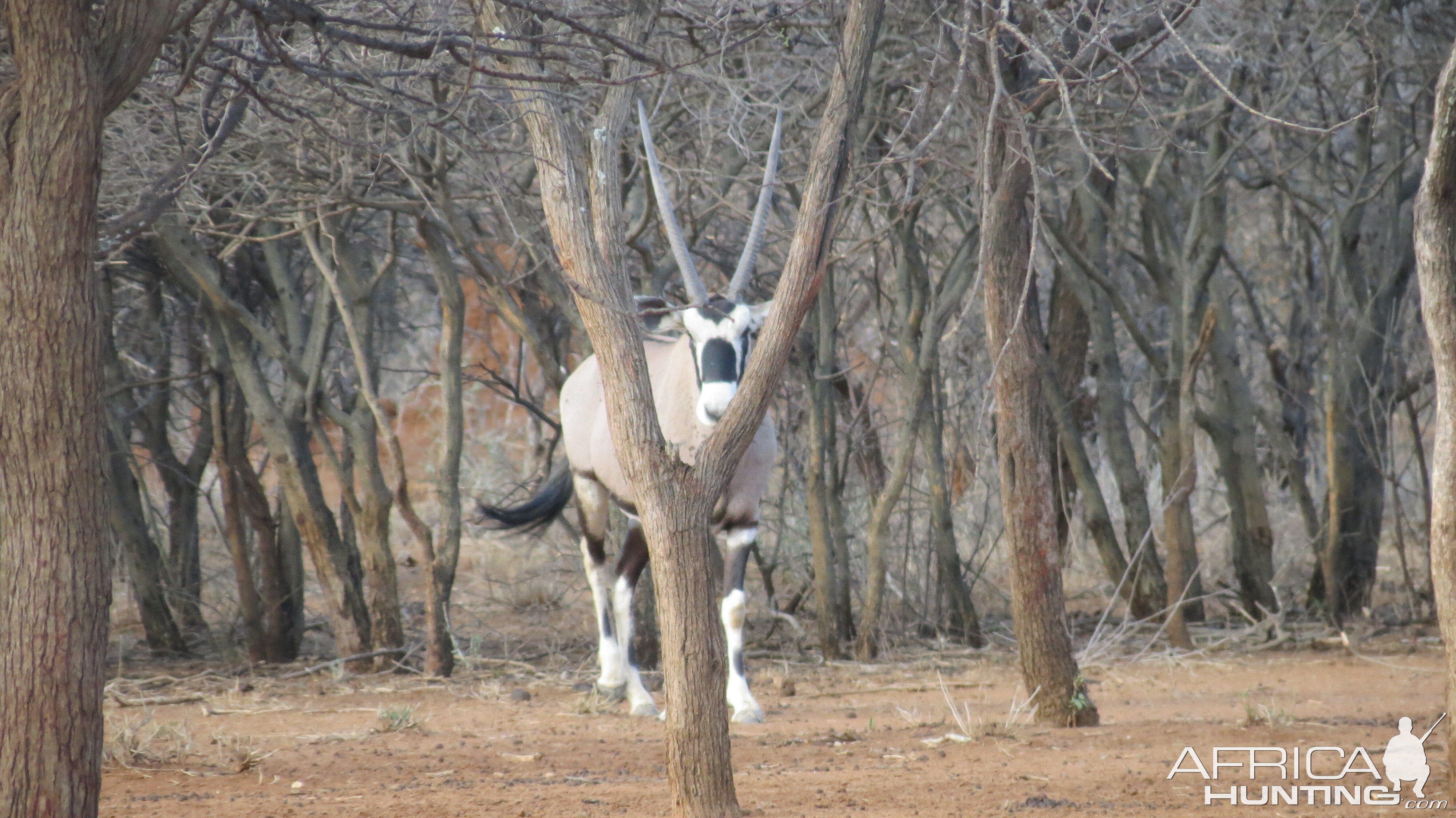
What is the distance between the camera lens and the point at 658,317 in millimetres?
7027

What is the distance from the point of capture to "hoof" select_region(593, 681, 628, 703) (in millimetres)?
7156

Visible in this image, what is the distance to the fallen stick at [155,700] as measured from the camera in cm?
693

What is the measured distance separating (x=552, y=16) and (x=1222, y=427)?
7010mm

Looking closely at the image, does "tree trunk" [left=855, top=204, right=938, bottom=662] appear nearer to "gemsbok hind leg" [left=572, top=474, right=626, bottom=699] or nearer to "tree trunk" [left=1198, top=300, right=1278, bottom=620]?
"gemsbok hind leg" [left=572, top=474, right=626, bottom=699]

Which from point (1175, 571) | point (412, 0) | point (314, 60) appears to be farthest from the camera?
point (1175, 571)

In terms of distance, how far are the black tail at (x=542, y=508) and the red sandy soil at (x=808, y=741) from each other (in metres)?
0.97

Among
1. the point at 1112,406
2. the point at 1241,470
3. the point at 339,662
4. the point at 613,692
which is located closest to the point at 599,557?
the point at 613,692

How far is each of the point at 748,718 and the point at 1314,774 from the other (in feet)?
8.65

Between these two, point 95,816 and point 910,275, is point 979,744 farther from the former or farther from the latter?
point 910,275

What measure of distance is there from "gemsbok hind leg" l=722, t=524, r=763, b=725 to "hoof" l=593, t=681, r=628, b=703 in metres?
0.69

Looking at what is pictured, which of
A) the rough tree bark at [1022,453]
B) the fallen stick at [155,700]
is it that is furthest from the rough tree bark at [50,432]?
the fallen stick at [155,700]

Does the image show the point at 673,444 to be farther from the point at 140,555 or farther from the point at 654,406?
the point at 140,555

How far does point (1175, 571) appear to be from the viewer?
8.12 metres

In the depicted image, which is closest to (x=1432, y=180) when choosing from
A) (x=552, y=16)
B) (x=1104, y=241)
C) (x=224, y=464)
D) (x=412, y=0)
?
(x=552, y=16)
